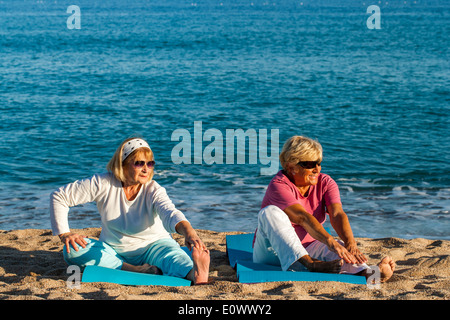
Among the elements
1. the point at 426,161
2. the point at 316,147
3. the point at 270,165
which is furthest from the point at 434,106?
the point at 316,147

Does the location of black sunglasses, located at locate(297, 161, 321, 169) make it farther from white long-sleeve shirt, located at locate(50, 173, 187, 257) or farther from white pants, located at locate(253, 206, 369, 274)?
white long-sleeve shirt, located at locate(50, 173, 187, 257)

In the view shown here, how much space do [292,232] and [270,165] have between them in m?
6.61

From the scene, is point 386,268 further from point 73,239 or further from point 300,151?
point 73,239

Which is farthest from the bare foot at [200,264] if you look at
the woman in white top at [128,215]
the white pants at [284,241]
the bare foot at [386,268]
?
the bare foot at [386,268]

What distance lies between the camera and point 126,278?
4.06m

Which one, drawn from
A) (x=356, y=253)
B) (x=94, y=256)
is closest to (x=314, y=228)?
(x=356, y=253)

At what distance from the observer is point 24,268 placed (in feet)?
15.5

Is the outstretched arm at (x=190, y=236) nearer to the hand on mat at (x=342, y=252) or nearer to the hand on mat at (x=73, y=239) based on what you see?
the hand on mat at (x=73, y=239)

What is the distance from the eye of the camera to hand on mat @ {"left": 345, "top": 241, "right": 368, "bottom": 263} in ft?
13.6

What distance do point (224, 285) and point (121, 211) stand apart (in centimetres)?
98

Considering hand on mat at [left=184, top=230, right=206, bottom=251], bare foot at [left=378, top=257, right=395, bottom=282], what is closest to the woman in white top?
hand on mat at [left=184, top=230, right=206, bottom=251]

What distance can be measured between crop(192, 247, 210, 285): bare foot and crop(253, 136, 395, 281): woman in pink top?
0.54m

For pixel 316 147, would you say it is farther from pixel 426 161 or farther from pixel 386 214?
pixel 426 161

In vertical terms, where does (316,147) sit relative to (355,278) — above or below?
above
